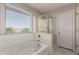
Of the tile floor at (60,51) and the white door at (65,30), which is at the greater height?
the white door at (65,30)

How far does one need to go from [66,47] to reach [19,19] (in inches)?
44.8

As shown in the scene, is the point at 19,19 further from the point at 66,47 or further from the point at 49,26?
the point at 66,47

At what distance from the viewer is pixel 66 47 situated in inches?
79.0

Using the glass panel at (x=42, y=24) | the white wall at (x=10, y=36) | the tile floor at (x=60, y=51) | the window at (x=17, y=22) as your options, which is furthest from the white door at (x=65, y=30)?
the window at (x=17, y=22)

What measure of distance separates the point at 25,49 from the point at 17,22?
1.85 ft

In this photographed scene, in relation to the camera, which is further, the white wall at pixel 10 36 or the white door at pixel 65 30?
the white door at pixel 65 30

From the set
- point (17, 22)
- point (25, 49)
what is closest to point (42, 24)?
point (17, 22)

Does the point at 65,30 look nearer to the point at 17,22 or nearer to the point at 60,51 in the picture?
the point at 60,51

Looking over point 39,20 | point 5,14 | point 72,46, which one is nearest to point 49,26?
point 39,20

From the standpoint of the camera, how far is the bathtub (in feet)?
6.01

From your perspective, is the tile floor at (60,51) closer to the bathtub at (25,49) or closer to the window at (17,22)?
the bathtub at (25,49)

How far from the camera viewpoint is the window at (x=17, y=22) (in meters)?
1.84

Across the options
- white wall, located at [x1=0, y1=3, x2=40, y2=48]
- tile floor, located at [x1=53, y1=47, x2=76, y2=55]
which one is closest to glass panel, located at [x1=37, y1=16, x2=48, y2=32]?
white wall, located at [x1=0, y1=3, x2=40, y2=48]

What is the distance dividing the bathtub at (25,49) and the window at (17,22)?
0.29 metres
